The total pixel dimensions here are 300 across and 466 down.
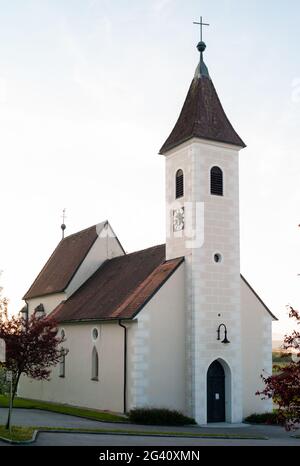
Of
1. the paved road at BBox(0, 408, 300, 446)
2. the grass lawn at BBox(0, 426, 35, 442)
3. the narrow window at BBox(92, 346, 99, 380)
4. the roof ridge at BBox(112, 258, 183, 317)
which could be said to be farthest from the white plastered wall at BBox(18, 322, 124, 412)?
the grass lawn at BBox(0, 426, 35, 442)

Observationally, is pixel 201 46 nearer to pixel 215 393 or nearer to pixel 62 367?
pixel 215 393

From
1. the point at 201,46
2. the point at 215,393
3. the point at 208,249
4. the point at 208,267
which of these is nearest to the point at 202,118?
the point at 201,46

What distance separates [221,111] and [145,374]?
13530 mm

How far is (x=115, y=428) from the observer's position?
915 inches

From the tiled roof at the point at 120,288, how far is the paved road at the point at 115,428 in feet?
16.6

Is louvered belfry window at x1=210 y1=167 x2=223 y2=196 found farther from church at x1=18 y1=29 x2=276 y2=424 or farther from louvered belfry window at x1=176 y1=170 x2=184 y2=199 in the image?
louvered belfry window at x1=176 y1=170 x2=184 y2=199

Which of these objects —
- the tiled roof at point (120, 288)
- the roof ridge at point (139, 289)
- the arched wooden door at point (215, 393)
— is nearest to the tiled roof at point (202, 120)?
the roof ridge at point (139, 289)

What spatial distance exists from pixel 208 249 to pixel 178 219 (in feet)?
7.40

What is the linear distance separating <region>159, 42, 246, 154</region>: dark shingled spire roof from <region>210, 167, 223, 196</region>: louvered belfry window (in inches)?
58.2

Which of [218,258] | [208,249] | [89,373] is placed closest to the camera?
[208,249]

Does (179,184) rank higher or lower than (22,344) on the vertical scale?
higher

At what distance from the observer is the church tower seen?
2766 cm

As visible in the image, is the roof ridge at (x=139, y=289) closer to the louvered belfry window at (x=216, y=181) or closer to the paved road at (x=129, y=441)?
the louvered belfry window at (x=216, y=181)
